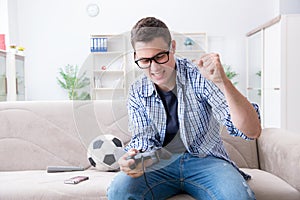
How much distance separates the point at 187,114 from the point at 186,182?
0.79 feet

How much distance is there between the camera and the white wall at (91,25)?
560 cm

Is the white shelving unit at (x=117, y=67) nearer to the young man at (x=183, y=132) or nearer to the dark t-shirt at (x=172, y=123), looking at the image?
the young man at (x=183, y=132)

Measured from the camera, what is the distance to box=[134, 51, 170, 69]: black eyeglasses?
104cm

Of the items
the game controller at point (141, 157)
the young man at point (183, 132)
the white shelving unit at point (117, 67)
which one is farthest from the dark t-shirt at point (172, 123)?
the white shelving unit at point (117, 67)

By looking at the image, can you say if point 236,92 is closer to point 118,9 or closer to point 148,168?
point 148,168

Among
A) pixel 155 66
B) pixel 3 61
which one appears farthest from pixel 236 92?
pixel 3 61

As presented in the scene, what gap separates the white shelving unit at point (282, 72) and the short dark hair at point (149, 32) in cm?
283

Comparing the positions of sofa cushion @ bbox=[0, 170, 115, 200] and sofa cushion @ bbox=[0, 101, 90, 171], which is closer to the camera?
sofa cushion @ bbox=[0, 170, 115, 200]

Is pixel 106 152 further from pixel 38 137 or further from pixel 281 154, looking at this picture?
pixel 281 154

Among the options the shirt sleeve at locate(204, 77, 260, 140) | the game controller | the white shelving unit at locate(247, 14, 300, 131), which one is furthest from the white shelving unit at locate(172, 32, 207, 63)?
the white shelving unit at locate(247, 14, 300, 131)

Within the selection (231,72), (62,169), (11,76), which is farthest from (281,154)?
(231,72)

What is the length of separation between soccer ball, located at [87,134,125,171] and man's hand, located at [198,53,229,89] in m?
0.45

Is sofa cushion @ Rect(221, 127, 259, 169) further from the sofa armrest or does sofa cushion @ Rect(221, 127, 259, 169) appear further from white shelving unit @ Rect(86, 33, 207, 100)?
white shelving unit @ Rect(86, 33, 207, 100)

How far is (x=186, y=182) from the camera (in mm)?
1371
